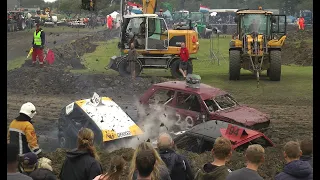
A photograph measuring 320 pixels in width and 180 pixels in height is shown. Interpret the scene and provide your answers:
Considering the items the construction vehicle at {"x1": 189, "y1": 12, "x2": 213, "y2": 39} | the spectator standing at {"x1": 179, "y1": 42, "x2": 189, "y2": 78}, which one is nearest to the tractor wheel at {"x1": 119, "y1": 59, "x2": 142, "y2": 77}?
the spectator standing at {"x1": 179, "y1": 42, "x2": 189, "y2": 78}

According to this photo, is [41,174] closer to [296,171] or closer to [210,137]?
[296,171]

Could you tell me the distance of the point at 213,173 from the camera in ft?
17.6

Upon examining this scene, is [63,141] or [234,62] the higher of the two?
[234,62]

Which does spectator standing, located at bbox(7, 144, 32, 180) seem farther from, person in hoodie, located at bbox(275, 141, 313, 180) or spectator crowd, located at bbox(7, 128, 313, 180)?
person in hoodie, located at bbox(275, 141, 313, 180)

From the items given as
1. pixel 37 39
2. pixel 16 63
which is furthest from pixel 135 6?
pixel 37 39

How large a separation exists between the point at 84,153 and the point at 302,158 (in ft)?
8.56

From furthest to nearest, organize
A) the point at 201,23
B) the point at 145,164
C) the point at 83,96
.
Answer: the point at 201,23, the point at 83,96, the point at 145,164

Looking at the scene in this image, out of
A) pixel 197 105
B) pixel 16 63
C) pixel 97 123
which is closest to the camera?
pixel 97 123

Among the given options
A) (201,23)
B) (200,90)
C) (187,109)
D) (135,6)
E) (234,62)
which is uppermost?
(201,23)

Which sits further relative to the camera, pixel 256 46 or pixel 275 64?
pixel 256 46

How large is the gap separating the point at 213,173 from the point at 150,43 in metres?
16.6

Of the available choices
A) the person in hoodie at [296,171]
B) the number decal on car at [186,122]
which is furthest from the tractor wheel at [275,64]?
the person in hoodie at [296,171]

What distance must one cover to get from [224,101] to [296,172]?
6892 millimetres

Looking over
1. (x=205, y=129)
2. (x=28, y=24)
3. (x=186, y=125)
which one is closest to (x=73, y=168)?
(x=205, y=129)
